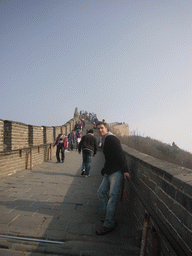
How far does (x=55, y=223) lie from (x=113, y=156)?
1609 millimetres

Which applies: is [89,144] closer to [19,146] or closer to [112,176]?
[19,146]

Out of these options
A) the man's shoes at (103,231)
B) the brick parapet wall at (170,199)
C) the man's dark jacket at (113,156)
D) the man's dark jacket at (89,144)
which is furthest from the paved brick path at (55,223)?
the man's dark jacket at (89,144)

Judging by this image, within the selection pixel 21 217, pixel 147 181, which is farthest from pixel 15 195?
pixel 147 181

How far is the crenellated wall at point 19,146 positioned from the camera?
7.19 meters

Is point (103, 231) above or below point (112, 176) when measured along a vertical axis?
below

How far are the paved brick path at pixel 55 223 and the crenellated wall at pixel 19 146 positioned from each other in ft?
4.14

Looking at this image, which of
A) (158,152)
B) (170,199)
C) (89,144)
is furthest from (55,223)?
(158,152)

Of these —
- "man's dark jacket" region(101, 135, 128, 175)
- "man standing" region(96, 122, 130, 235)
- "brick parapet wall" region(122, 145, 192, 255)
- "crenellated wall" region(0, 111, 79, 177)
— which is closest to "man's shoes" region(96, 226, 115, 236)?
"man standing" region(96, 122, 130, 235)

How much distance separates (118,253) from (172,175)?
5.06 ft

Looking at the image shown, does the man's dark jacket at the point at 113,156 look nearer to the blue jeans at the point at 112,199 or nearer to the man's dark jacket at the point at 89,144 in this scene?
the blue jeans at the point at 112,199

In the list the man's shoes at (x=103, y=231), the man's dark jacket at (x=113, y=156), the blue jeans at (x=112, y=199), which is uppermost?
the man's dark jacket at (x=113, y=156)

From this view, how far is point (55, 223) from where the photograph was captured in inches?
143

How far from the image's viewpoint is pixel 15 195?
5.12 m

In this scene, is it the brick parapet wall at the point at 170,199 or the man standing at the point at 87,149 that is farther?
the man standing at the point at 87,149
